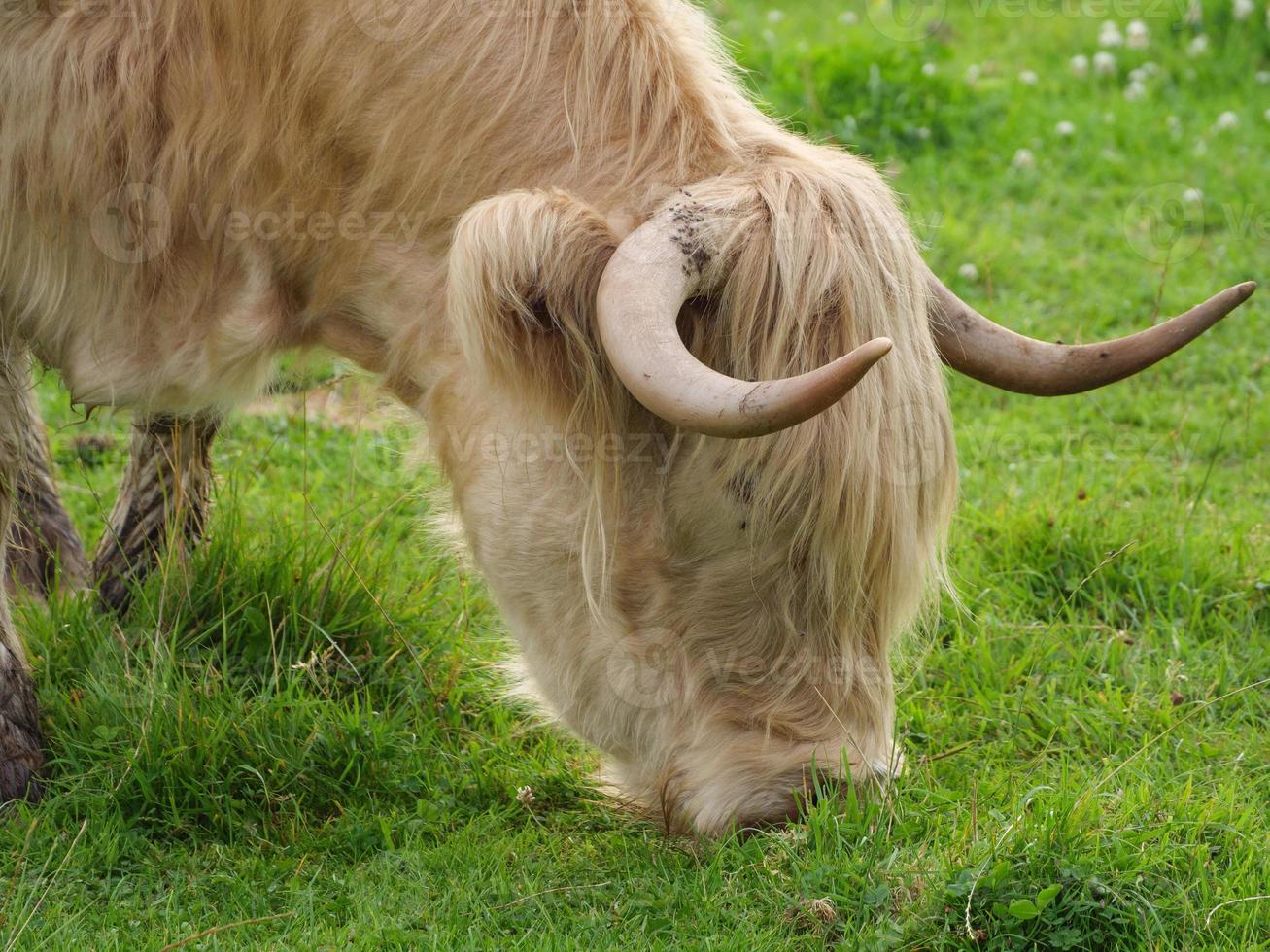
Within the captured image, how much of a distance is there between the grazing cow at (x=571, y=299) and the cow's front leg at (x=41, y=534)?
38.2 inches

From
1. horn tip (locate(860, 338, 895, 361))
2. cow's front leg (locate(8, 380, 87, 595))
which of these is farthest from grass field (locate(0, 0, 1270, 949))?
horn tip (locate(860, 338, 895, 361))

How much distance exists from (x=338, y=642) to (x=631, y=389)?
1675 mm

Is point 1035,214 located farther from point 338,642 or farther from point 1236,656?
point 338,642

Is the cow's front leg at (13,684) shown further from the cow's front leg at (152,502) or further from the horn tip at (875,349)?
the horn tip at (875,349)

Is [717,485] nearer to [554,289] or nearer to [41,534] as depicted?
[554,289]

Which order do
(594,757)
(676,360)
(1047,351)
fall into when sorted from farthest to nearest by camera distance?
1. (594,757)
2. (1047,351)
3. (676,360)

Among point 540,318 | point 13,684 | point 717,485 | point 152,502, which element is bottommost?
point 13,684

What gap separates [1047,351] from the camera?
10.0 ft

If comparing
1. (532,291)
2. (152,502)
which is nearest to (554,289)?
(532,291)

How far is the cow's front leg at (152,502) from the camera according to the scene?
4152 millimetres

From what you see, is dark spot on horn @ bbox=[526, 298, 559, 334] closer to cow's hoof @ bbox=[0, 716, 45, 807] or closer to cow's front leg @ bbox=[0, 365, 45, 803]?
cow's front leg @ bbox=[0, 365, 45, 803]

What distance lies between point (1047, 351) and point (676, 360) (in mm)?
886

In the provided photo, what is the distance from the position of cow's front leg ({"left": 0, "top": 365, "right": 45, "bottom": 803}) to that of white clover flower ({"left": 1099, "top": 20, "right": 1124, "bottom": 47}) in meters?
6.29

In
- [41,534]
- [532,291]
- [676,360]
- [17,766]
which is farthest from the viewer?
[41,534]
